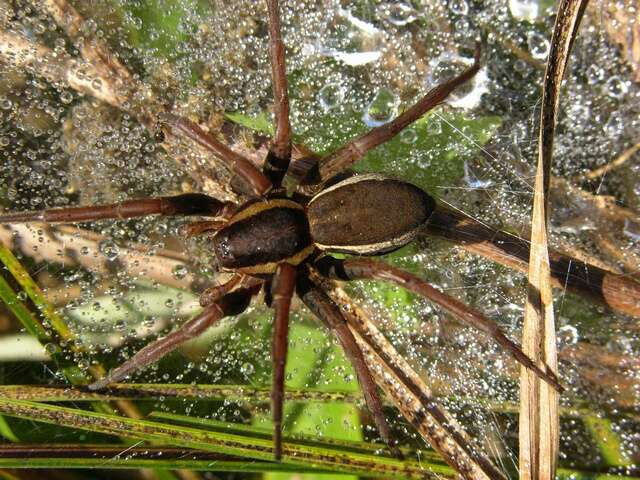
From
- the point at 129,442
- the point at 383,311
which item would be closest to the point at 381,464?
the point at 383,311

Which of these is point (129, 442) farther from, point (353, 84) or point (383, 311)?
point (353, 84)

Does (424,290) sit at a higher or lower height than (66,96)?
lower

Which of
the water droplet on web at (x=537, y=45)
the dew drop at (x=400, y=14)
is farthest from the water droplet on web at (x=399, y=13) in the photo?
the water droplet on web at (x=537, y=45)

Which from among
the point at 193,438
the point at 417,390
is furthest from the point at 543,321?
the point at 193,438

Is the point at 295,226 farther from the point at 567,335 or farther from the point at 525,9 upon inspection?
the point at 525,9

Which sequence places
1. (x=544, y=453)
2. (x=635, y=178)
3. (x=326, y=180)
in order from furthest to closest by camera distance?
(x=635, y=178)
(x=326, y=180)
(x=544, y=453)

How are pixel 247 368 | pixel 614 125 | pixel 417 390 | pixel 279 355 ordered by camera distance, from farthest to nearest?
1. pixel 614 125
2. pixel 247 368
3. pixel 417 390
4. pixel 279 355
